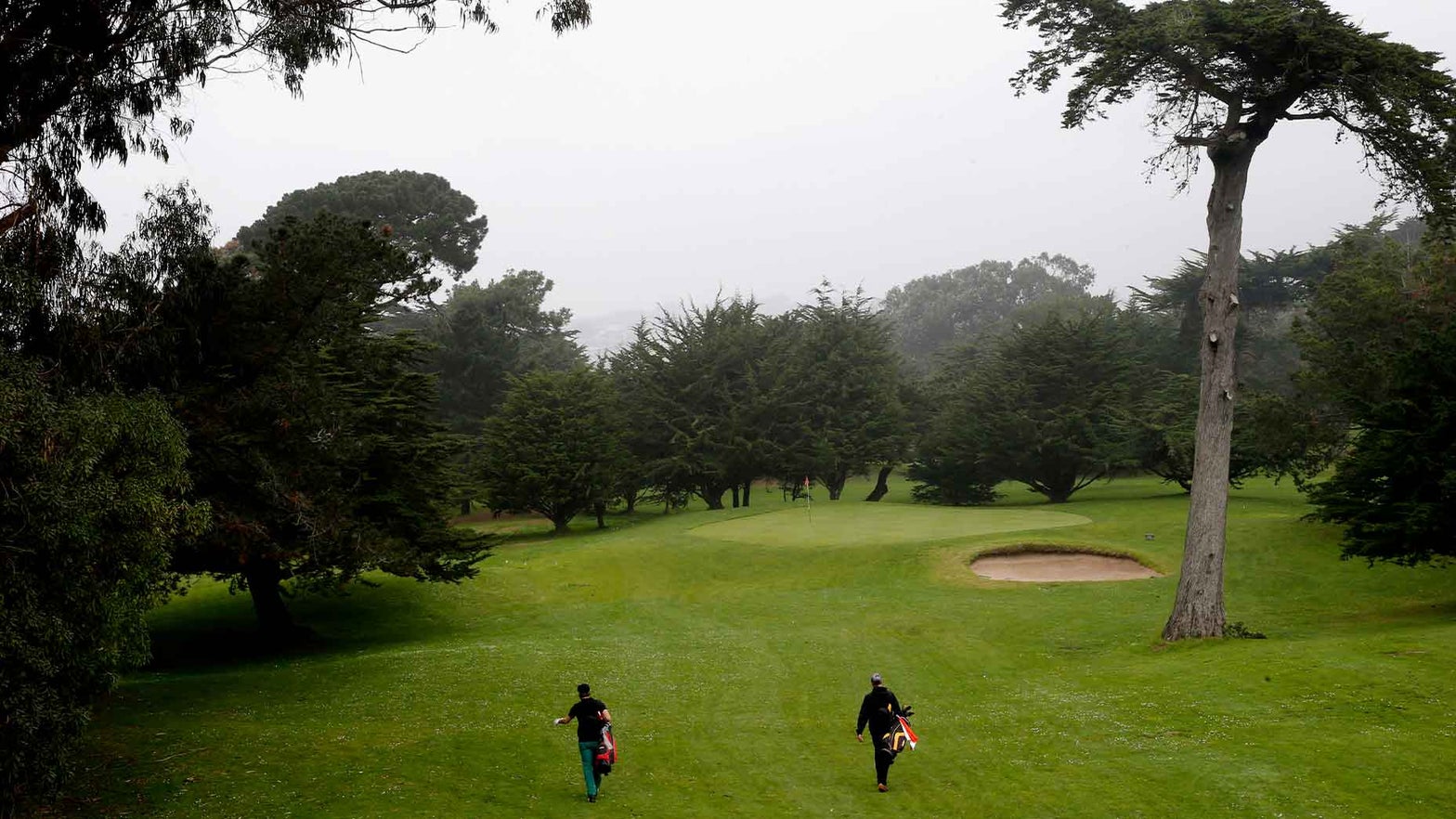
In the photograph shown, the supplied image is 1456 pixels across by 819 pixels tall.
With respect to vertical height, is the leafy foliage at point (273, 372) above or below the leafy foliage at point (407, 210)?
below

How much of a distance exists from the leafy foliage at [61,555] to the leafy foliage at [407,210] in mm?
62407

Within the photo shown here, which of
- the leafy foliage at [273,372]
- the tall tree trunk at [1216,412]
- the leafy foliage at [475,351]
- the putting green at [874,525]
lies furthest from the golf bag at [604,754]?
the leafy foliage at [475,351]

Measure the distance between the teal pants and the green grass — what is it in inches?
11.7

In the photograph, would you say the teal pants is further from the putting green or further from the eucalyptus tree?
the putting green

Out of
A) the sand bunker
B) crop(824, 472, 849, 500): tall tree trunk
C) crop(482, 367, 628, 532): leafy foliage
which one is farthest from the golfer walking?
crop(824, 472, 849, 500): tall tree trunk

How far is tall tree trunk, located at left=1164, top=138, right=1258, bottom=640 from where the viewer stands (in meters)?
23.4

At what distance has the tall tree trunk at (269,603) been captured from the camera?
26875 millimetres

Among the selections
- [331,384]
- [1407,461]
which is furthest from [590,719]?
[1407,461]

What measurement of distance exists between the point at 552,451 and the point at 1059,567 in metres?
24.9

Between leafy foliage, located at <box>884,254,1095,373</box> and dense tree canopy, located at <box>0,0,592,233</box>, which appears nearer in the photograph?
dense tree canopy, located at <box>0,0,592,233</box>

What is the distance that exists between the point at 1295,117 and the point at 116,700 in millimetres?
30100

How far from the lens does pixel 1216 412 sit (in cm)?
2389

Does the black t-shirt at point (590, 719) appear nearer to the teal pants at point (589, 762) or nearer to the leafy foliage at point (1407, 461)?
the teal pants at point (589, 762)

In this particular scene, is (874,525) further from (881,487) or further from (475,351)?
(475,351)
